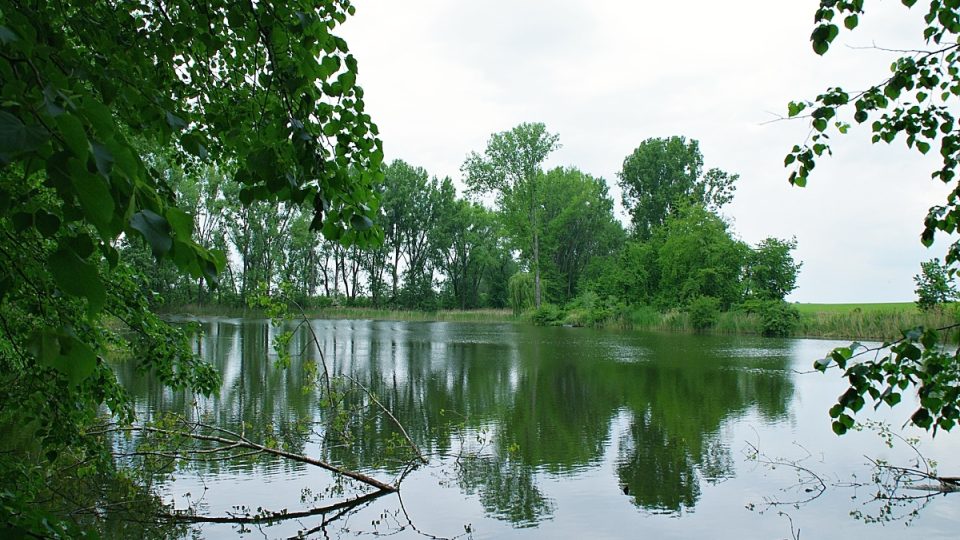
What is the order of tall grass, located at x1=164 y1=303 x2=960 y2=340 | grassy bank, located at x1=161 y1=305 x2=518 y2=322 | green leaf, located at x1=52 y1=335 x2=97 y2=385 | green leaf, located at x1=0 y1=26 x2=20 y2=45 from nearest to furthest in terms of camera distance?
green leaf, located at x1=0 y1=26 x2=20 y2=45, green leaf, located at x1=52 y1=335 x2=97 y2=385, tall grass, located at x1=164 y1=303 x2=960 y2=340, grassy bank, located at x1=161 y1=305 x2=518 y2=322

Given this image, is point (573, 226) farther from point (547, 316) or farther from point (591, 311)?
point (591, 311)

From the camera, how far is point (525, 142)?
46250 millimetres

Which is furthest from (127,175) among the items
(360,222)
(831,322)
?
(831,322)

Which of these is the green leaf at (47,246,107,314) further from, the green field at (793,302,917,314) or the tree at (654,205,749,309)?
the tree at (654,205,749,309)

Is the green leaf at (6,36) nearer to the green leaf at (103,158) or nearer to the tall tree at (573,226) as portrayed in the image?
the green leaf at (103,158)

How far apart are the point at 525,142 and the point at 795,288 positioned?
2031 cm

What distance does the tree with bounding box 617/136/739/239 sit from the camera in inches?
1950

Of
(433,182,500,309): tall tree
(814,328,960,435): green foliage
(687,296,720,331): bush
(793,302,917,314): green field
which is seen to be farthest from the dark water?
(433,182,500,309): tall tree

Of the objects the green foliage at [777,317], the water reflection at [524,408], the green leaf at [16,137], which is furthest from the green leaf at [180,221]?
the green foliage at [777,317]

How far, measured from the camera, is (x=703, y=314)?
31.6 metres

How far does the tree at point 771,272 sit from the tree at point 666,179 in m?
14.1

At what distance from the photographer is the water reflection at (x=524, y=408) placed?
23.7 feet

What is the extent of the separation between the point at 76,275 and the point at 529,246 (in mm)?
47913

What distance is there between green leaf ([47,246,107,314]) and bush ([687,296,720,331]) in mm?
32373
